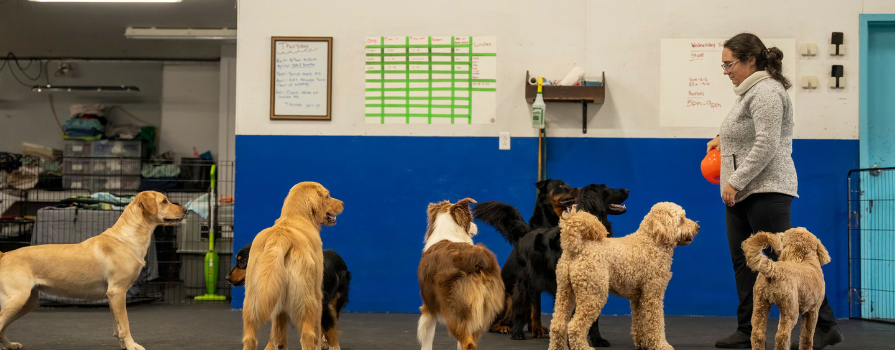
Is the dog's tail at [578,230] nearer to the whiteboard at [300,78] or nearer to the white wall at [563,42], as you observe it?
the white wall at [563,42]

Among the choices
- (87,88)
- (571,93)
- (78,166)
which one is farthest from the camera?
(87,88)

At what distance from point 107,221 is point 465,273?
383cm

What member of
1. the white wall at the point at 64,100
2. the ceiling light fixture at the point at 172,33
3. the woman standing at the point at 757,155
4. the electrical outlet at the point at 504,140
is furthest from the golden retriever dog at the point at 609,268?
the white wall at the point at 64,100

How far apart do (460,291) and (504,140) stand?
2.26m

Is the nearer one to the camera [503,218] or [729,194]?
[729,194]

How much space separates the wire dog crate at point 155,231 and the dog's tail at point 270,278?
2271 millimetres

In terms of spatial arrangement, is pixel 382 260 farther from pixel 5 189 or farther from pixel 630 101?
pixel 5 189

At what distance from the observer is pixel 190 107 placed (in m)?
9.82

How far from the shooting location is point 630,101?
15.9 ft

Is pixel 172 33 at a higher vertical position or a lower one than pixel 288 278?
higher

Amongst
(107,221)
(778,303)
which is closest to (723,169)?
(778,303)

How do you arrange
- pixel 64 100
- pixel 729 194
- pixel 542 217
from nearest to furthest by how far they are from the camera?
1. pixel 729 194
2. pixel 542 217
3. pixel 64 100

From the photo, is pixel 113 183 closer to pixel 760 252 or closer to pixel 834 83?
pixel 760 252

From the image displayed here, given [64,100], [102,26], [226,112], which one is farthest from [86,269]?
[64,100]
